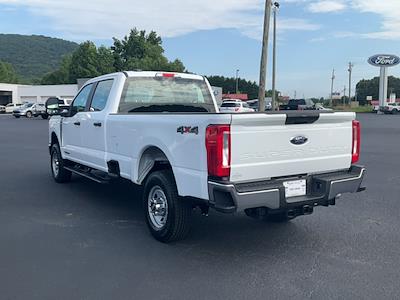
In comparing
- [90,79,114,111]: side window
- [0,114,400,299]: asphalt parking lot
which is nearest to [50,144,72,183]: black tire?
[0,114,400,299]: asphalt parking lot

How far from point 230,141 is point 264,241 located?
1578mm

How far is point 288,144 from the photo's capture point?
4789 mm

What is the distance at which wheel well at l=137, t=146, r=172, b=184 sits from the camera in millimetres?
5410

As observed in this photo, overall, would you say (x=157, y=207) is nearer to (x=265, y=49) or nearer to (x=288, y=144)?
(x=288, y=144)

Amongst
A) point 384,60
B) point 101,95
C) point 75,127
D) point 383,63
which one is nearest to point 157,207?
point 101,95

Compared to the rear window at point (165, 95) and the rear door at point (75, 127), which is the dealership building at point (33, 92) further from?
the rear window at point (165, 95)

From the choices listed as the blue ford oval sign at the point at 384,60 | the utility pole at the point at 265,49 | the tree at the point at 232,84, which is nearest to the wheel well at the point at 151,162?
the utility pole at the point at 265,49

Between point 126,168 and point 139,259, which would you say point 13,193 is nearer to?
point 126,168

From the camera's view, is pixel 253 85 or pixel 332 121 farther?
pixel 253 85

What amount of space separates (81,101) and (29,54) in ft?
511

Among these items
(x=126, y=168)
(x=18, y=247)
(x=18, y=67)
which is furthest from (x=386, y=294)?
(x=18, y=67)

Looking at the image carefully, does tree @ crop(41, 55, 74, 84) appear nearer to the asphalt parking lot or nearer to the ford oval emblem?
the asphalt parking lot

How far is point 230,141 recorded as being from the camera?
14.4 feet

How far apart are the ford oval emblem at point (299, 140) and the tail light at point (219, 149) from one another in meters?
0.83
